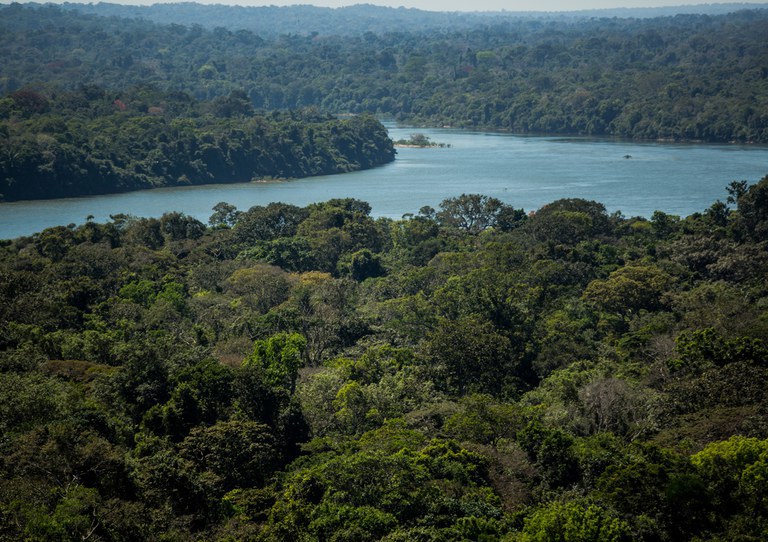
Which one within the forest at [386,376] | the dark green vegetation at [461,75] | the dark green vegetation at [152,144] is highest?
the dark green vegetation at [461,75]

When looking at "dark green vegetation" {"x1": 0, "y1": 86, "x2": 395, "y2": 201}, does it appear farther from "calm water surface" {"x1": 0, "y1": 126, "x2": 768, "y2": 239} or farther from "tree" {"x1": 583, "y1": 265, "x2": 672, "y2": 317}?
"tree" {"x1": 583, "y1": 265, "x2": 672, "y2": 317}

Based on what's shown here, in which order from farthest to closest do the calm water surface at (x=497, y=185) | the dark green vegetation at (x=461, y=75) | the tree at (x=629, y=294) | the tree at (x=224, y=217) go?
the dark green vegetation at (x=461, y=75) < the calm water surface at (x=497, y=185) < the tree at (x=224, y=217) < the tree at (x=629, y=294)

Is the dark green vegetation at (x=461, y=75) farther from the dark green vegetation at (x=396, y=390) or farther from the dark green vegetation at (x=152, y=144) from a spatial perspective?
the dark green vegetation at (x=396, y=390)

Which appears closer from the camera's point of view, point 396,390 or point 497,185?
point 396,390

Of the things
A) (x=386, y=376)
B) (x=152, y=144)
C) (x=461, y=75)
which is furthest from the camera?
(x=461, y=75)

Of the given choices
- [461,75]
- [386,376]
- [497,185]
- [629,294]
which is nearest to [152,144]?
[497,185]

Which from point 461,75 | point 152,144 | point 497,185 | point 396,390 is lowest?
point 396,390

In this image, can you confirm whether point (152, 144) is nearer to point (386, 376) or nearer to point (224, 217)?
point (224, 217)

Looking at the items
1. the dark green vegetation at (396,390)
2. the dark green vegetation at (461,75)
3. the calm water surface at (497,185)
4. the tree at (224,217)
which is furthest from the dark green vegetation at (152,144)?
the dark green vegetation at (461,75)
